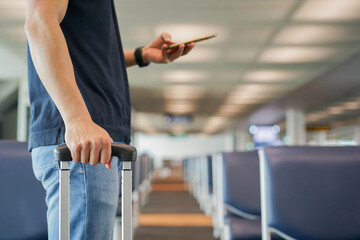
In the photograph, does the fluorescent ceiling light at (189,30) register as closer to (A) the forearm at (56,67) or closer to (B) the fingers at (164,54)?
(B) the fingers at (164,54)

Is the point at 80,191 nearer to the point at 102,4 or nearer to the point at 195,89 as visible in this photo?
the point at 102,4

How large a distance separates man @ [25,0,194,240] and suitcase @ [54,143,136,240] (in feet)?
0.08

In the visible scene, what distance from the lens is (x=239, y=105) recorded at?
14.6m

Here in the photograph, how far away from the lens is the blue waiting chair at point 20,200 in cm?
139

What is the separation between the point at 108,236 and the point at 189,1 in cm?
430

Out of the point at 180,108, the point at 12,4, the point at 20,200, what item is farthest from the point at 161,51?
the point at 180,108

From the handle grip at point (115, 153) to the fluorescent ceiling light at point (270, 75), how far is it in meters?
8.23

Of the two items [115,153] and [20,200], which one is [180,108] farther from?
[115,153]

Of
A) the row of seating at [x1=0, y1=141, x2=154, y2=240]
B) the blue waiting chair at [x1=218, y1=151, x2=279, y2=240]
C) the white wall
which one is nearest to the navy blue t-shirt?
the row of seating at [x1=0, y1=141, x2=154, y2=240]

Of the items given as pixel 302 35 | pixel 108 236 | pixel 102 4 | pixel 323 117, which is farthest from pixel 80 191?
pixel 323 117

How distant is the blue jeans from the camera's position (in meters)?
0.88

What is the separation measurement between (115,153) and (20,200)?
779mm

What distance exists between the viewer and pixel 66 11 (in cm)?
100

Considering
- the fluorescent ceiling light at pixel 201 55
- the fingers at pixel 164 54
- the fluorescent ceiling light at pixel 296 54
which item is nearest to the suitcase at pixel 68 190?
the fingers at pixel 164 54
